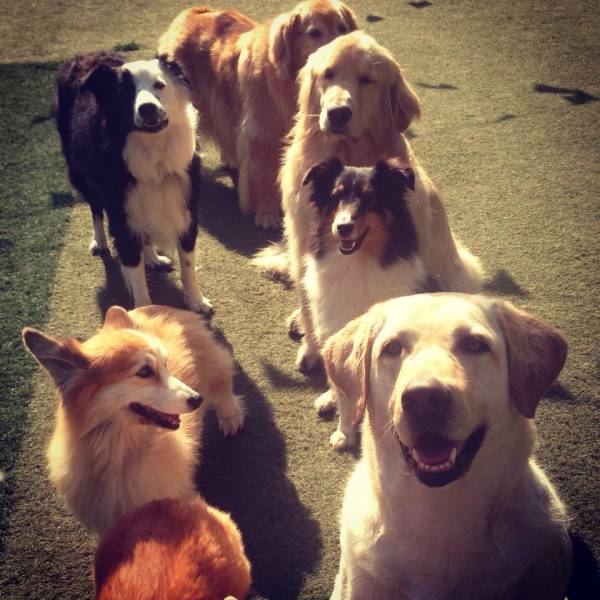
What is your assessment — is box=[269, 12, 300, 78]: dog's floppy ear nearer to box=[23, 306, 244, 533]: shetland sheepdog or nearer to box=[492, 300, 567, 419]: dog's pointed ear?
box=[23, 306, 244, 533]: shetland sheepdog

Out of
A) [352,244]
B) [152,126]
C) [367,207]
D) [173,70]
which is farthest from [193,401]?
[173,70]

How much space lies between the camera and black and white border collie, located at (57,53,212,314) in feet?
11.9

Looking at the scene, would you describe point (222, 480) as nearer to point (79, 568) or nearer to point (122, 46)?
point (79, 568)

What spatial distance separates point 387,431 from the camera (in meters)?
1.92

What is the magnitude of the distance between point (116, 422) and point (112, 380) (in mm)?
189

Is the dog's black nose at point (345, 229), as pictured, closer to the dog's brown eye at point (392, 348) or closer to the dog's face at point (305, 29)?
the dog's brown eye at point (392, 348)

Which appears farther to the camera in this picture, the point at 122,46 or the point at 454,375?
the point at 122,46

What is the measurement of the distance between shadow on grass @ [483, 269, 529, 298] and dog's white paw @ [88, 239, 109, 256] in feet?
9.08

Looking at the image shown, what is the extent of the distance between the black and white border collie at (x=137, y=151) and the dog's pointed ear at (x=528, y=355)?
8.05 ft

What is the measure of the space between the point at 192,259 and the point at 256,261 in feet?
2.03

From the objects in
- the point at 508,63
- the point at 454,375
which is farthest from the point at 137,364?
the point at 508,63

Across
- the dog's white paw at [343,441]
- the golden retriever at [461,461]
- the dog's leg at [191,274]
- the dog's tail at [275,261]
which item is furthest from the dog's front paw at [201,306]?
the golden retriever at [461,461]

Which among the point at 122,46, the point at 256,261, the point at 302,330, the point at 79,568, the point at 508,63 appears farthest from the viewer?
the point at 122,46

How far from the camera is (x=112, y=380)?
2535mm
